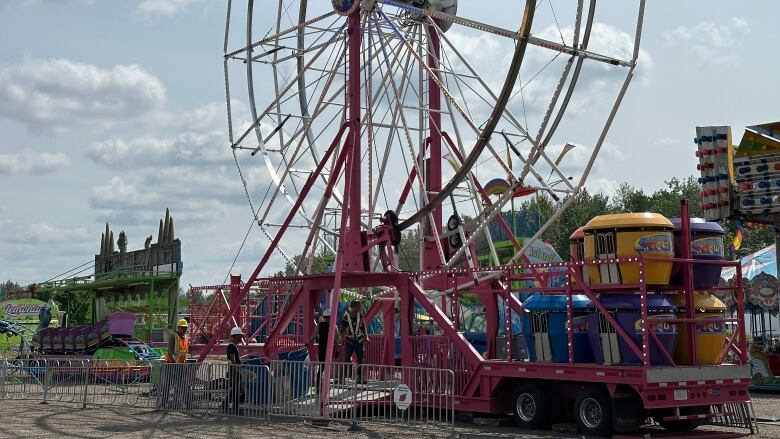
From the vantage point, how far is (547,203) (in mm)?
68938

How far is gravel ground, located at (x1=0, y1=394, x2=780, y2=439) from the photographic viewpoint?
14.1 meters

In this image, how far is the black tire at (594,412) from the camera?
13.6m

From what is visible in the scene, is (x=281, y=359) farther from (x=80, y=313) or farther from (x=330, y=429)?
(x=80, y=313)

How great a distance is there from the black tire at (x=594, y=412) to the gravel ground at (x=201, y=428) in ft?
0.87

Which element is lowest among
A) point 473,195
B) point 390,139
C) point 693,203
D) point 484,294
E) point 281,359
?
point 281,359

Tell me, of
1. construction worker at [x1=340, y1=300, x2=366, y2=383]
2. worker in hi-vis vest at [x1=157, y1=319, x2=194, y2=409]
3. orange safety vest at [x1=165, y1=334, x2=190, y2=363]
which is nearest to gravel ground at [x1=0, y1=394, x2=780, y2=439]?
worker in hi-vis vest at [x1=157, y1=319, x2=194, y2=409]

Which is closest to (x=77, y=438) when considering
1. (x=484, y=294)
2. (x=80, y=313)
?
(x=484, y=294)

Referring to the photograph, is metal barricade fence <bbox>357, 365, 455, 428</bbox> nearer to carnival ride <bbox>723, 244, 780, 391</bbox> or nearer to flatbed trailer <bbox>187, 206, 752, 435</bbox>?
flatbed trailer <bbox>187, 206, 752, 435</bbox>

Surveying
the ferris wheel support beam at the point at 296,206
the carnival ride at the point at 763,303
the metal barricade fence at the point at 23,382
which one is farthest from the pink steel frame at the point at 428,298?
the carnival ride at the point at 763,303

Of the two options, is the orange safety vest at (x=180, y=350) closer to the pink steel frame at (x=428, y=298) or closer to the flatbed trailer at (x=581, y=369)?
the pink steel frame at (x=428, y=298)

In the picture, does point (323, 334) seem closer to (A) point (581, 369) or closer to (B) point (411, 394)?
(B) point (411, 394)

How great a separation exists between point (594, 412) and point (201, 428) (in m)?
5.72

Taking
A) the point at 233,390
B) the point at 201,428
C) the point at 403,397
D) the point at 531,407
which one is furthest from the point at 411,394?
the point at 233,390

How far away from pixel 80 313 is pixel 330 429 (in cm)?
4445
